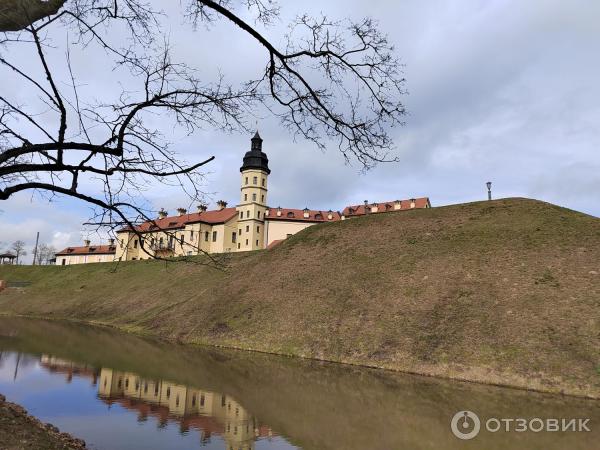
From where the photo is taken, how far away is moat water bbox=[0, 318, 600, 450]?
13.2 metres

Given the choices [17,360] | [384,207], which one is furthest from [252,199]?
[17,360]

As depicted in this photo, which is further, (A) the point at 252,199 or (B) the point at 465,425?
(A) the point at 252,199

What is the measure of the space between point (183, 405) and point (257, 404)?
2830 millimetres

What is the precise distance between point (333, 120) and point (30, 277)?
98332 mm

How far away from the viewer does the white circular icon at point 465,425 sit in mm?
14039

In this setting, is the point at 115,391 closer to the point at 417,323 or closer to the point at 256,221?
the point at 417,323

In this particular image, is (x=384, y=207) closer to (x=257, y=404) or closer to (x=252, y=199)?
(x=252, y=199)

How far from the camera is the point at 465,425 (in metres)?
15.1

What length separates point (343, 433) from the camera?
13906 millimetres

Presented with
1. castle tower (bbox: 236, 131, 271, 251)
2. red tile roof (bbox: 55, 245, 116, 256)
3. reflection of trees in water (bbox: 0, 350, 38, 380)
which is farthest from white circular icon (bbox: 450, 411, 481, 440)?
red tile roof (bbox: 55, 245, 116, 256)

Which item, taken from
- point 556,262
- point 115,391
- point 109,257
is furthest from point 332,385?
point 109,257
